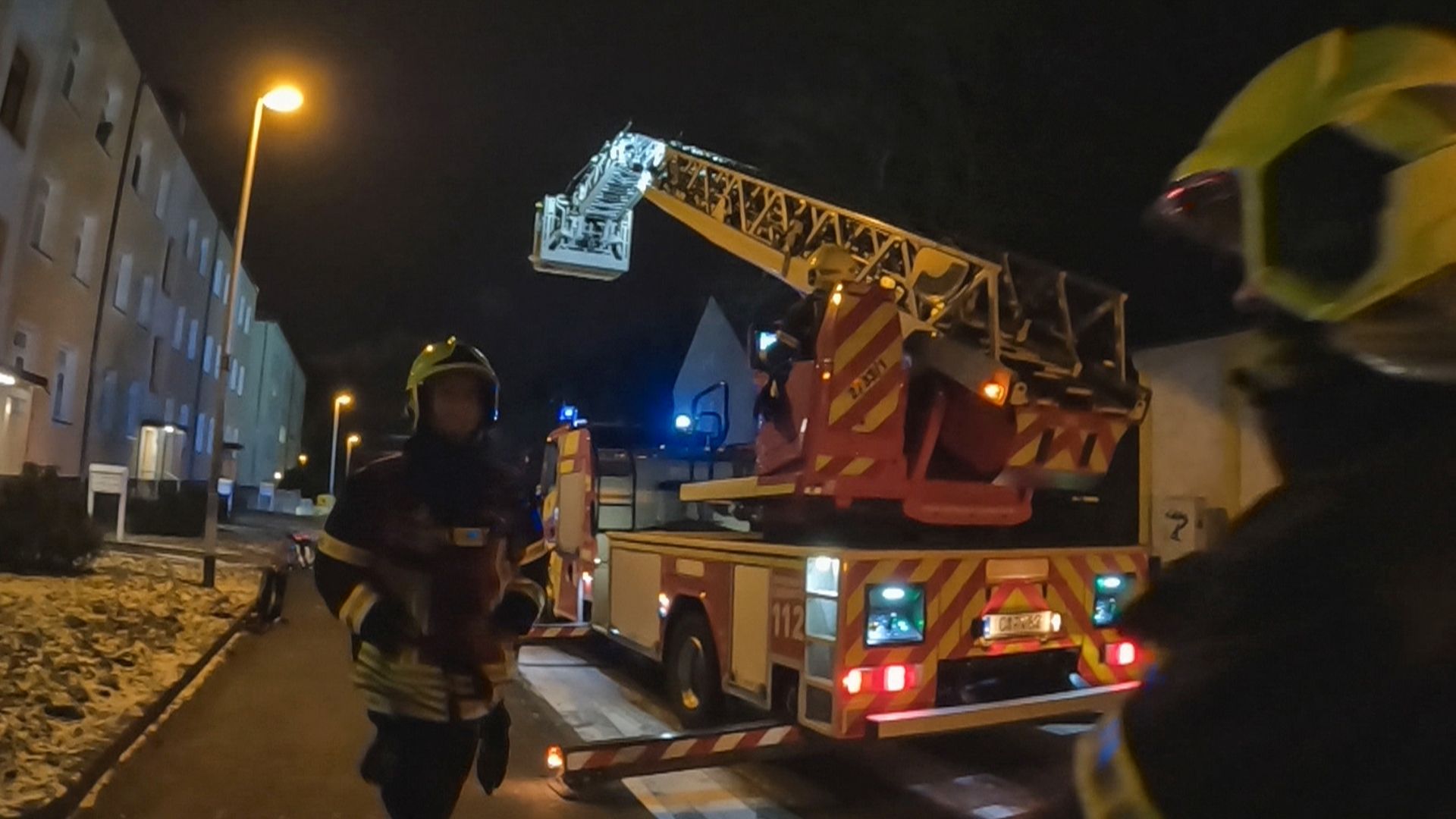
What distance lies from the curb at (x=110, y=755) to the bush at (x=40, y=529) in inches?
187

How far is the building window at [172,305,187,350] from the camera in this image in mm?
Result: 29734

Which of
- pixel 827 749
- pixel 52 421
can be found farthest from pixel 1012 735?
pixel 52 421

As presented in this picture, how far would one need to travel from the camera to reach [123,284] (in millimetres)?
24359

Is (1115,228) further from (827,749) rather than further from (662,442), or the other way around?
(827,749)

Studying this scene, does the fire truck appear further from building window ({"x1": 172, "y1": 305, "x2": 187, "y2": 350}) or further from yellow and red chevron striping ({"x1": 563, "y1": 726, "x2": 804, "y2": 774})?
building window ({"x1": 172, "y1": 305, "x2": 187, "y2": 350})

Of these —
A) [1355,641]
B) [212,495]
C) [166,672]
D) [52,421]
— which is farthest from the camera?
[52,421]

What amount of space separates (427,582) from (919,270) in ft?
18.0

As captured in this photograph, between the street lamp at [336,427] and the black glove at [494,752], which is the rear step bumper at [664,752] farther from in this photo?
the street lamp at [336,427]

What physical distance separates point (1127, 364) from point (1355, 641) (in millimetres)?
6468

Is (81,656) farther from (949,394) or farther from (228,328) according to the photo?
(228,328)

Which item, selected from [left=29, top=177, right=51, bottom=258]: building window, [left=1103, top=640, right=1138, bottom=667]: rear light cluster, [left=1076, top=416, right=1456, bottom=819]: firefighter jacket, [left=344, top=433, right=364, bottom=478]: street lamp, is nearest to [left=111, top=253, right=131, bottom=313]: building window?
[left=29, top=177, right=51, bottom=258]: building window

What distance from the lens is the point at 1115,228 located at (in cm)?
1531

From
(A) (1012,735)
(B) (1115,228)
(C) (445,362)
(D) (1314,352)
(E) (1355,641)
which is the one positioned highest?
(B) (1115,228)

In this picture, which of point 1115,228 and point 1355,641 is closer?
point 1355,641
